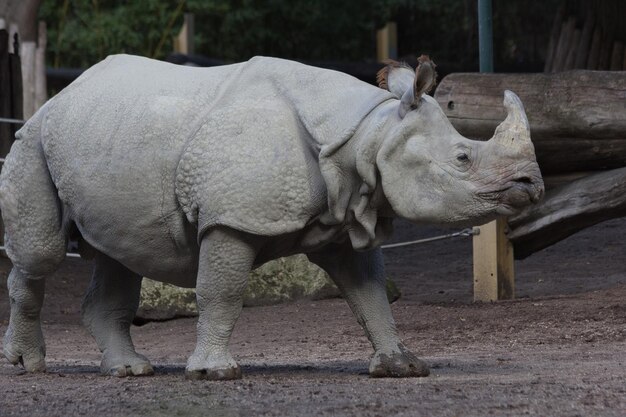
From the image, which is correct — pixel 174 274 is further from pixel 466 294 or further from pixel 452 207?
pixel 466 294

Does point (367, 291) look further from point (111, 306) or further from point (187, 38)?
point (187, 38)

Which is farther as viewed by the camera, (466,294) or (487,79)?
(466,294)

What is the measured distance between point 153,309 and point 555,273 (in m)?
3.81

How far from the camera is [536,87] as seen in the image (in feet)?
32.0

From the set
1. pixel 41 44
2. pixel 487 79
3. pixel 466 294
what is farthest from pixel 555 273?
pixel 41 44

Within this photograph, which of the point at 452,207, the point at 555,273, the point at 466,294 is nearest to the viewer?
the point at 452,207

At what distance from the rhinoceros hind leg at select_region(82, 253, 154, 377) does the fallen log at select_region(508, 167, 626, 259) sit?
10.8 feet

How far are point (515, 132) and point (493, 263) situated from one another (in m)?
4.37

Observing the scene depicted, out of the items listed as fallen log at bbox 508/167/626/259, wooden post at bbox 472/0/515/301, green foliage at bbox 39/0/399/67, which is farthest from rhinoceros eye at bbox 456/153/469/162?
green foliage at bbox 39/0/399/67

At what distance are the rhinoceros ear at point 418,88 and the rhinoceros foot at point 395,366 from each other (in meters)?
1.18

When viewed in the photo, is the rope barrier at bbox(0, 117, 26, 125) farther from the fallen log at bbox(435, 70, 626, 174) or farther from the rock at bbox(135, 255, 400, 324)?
the fallen log at bbox(435, 70, 626, 174)

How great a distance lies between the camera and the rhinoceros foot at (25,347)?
7.61 meters

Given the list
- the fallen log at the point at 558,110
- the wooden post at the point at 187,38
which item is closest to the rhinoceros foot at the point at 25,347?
the fallen log at the point at 558,110

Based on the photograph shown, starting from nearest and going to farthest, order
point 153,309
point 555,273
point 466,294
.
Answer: point 153,309 → point 466,294 → point 555,273
